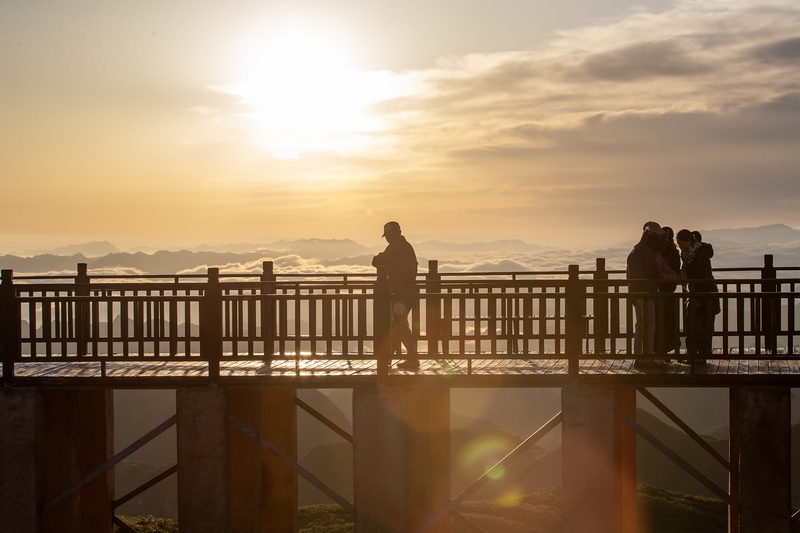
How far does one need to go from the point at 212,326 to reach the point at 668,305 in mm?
7432

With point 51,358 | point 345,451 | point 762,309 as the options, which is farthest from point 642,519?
point 345,451

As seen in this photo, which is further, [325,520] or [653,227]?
[325,520]

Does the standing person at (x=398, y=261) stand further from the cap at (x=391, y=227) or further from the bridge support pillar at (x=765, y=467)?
the bridge support pillar at (x=765, y=467)

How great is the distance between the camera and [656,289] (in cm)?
1568

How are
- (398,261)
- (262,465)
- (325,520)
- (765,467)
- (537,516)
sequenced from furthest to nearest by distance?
(537,516) < (325,520) < (262,465) < (398,261) < (765,467)

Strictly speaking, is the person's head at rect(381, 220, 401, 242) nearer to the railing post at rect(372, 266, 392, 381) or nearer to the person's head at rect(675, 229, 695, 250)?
the railing post at rect(372, 266, 392, 381)

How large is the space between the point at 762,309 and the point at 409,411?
662cm

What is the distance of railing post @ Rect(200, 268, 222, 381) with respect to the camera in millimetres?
14727

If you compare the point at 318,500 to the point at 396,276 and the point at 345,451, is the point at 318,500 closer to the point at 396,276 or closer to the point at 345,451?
the point at 345,451

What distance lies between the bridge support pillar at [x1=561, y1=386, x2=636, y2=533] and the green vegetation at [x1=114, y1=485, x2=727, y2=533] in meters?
13.1

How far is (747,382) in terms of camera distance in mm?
14211

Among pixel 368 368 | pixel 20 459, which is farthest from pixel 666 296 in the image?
pixel 20 459

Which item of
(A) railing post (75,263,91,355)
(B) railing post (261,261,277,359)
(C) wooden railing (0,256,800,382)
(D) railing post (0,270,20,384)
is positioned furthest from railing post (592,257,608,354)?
(D) railing post (0,270,20,384)

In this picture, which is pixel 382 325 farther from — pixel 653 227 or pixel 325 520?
pixel 325 520
